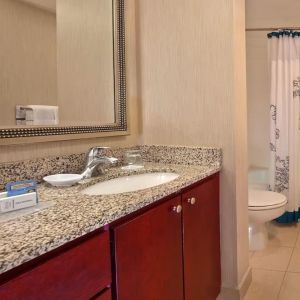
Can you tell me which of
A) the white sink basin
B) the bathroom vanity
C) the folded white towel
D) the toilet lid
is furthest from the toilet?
the folded white towel

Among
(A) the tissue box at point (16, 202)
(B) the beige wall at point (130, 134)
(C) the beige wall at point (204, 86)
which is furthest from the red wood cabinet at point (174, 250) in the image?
(B) the beige wall at point (130, 134)

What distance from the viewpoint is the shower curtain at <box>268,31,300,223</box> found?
2842 millimetres

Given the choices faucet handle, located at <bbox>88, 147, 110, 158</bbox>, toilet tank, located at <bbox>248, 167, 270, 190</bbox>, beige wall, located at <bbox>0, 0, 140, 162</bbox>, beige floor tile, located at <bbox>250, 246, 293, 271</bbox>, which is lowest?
beige floor tile, located at <bbox>250, 246, 293, 271</bbox>

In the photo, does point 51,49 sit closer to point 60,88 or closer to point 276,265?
point 60,88

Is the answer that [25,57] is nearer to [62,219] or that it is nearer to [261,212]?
[62,219]

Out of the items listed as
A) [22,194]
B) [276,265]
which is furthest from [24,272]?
[276,265]

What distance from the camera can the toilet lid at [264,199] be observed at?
2289mm

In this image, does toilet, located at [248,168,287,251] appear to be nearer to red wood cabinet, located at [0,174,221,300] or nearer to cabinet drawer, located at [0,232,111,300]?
red wood cabinet, located at [0,174,221,300]

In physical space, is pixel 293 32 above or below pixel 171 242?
above

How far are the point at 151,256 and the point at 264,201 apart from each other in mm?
1513

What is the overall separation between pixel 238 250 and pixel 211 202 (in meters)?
0.36

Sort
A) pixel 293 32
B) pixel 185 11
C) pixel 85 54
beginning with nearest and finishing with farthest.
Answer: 1. pixel 85 54
2. pixel 185 11
3. pixel 293 32

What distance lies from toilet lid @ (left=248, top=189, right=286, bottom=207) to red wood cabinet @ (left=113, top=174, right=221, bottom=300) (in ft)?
2.41

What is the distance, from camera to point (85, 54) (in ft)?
5.09
